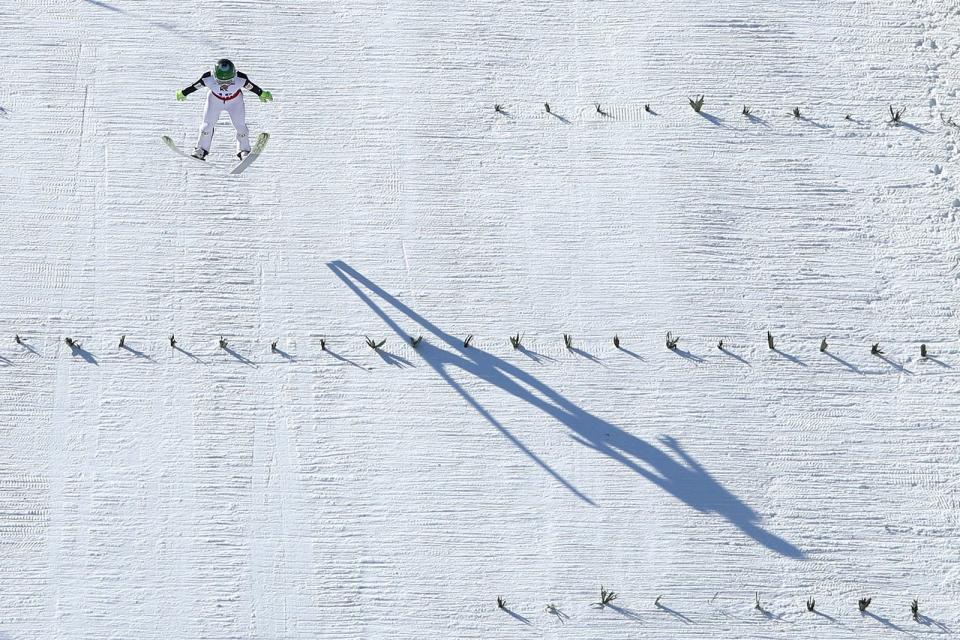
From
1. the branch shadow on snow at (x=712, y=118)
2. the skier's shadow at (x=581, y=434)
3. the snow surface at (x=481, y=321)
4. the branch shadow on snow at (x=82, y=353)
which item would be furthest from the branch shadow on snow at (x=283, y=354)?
the branch shadow on snow at (x=712, y=118)

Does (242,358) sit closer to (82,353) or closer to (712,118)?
(82,353)

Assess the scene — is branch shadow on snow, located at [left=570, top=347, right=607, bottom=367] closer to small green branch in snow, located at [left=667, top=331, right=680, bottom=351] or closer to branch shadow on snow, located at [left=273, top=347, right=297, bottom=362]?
small green branch in snow, located at [left=667, top=331, right=680, bottom=351]

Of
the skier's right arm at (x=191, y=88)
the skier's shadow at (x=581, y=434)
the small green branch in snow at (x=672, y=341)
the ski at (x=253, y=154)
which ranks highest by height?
the skier's right arm at (x=191, y=88)

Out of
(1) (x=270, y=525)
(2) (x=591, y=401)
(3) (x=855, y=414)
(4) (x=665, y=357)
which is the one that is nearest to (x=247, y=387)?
(1) (x=270, y=525)

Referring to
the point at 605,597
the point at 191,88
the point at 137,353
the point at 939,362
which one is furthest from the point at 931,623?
the point at 191,88

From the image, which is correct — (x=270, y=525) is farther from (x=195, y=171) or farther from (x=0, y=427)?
(x=195, y=171)

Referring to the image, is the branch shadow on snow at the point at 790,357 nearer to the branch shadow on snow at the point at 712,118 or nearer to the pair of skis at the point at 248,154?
the branch shadow on snow at the point at 712,118
